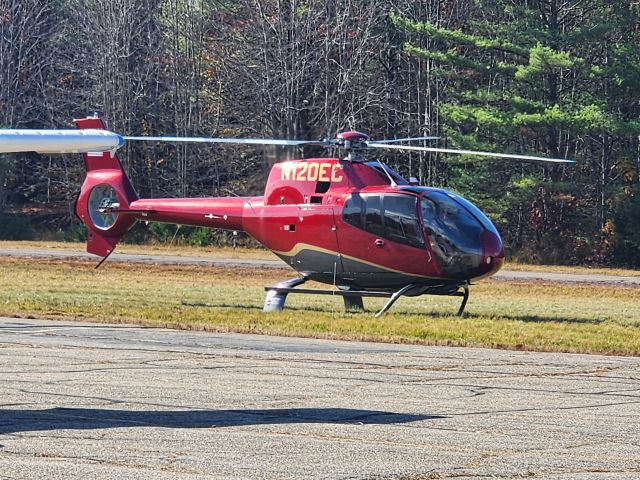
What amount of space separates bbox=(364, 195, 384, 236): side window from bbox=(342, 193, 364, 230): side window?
110 millimetres

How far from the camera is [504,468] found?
30.1ft

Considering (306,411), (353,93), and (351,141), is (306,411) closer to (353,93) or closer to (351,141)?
(351,141)

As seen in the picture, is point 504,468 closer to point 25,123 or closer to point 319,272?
point 319,272

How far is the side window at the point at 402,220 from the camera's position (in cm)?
2242

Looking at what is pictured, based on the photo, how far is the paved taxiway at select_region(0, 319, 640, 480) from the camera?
9.20m

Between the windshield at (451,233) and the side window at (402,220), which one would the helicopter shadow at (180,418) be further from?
the side window at (402,220)

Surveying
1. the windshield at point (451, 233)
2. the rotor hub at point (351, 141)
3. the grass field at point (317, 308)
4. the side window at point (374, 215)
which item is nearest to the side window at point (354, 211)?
the side window at point (374, 215)

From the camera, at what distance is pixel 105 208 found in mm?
26781

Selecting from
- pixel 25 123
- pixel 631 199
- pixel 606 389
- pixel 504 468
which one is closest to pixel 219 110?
pixel 25 123

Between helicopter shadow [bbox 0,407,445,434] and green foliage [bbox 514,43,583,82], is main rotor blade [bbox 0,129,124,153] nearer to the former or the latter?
helicopter shadow [bbox 0,407,445,434]

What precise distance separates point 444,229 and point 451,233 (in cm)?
14

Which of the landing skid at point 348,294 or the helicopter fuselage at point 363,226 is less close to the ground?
the helicopter fuselage at point 363,226

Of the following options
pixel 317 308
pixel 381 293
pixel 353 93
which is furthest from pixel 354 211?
pixel 353 93

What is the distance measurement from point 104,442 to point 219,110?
4698 cm
